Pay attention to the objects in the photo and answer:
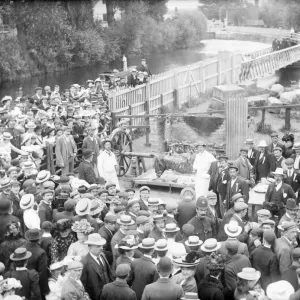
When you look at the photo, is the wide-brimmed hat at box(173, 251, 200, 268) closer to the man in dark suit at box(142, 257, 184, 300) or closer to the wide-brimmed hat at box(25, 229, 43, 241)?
the man in dark suit at box(142, 257, 184, 300)

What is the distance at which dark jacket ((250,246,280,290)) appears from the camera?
7316 mm

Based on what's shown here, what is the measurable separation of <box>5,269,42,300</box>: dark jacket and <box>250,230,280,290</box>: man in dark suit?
8.07 feet

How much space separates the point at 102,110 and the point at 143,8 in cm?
3356

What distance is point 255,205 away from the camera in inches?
438

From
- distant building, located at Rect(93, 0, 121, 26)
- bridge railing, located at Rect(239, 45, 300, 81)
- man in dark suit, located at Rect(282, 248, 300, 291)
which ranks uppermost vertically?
distant building, located at Rect(93, 0, 121, 26)

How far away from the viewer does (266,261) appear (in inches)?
289

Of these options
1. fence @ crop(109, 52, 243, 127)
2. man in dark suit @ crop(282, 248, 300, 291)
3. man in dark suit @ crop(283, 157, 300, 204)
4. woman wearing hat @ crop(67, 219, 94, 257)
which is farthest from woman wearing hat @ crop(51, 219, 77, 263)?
A: fence @ crop(109, 52, 243, 127)

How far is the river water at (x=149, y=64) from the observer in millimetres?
35969

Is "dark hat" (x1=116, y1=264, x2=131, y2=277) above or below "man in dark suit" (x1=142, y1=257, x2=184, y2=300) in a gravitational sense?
above

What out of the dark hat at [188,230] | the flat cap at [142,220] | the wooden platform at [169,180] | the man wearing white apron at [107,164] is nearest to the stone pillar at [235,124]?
the wooden platform at [169,180]

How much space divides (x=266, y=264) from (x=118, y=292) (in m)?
1.89

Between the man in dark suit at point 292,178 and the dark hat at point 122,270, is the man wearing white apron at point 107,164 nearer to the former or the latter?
the man in dark suit at point 292,178

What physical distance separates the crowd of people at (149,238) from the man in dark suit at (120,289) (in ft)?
0.03

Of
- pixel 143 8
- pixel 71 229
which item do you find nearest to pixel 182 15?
pixel 143 8
